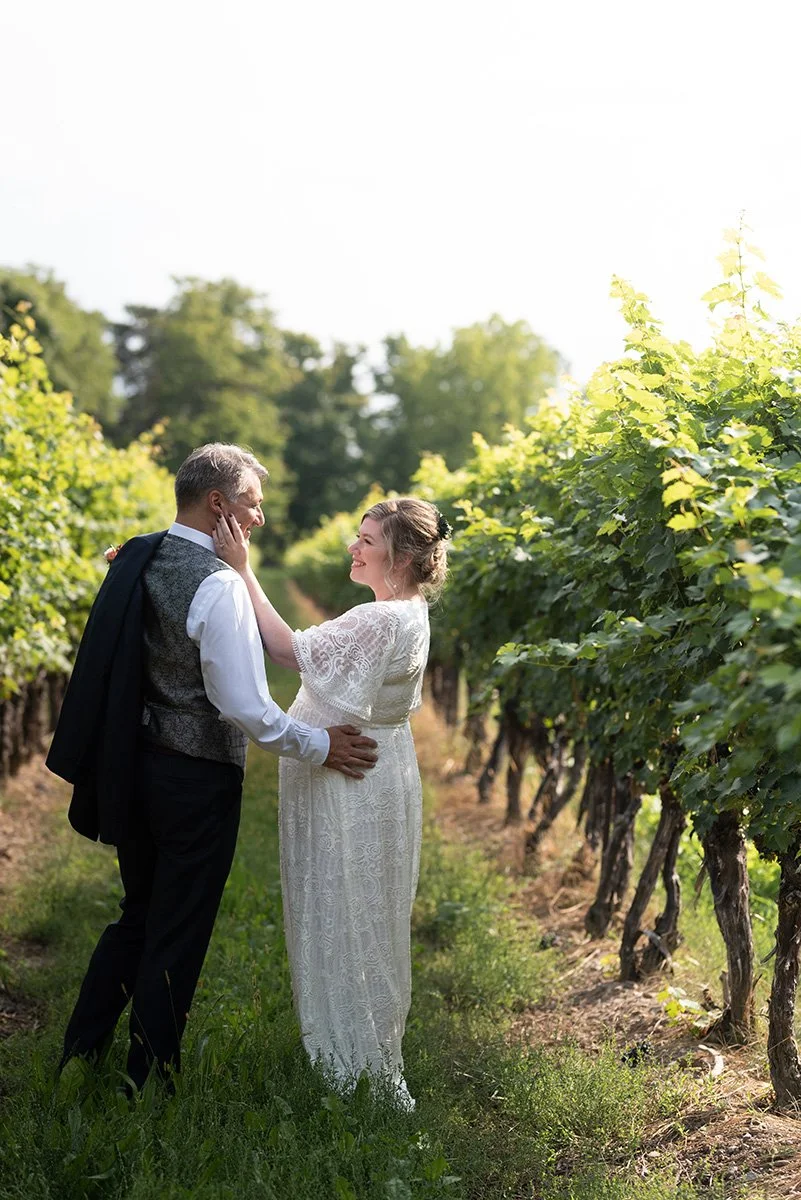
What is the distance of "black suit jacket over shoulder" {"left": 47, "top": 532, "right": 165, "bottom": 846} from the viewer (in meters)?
3.66

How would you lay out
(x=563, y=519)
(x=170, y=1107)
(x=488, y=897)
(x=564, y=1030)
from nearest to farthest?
(x=170, y=1107)
(x=564, y=1030)
(x=563, y=519)
(x=488, y=897)

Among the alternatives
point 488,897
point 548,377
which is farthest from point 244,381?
point 488,897

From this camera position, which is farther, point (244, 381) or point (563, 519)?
A: point (244, 381)

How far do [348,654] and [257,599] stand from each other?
36 cm

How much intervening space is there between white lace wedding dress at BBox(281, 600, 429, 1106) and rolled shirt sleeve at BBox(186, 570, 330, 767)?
0.31 m

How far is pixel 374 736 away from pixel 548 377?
203 feet

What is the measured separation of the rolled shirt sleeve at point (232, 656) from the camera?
361cm

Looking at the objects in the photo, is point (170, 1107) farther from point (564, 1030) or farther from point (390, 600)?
point (564, 1030)

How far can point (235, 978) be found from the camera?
522cm

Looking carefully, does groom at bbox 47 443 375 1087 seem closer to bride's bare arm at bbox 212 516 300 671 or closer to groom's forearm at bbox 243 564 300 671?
bride's bare arm at bbox 212 516 300 671

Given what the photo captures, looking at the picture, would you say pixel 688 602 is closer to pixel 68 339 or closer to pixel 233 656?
pixel 233 656

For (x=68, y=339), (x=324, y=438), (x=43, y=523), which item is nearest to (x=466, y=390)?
(x=324, y=438)

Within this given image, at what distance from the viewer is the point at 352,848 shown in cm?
401

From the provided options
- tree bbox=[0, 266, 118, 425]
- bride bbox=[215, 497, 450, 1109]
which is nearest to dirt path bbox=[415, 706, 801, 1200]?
bride bbox=[215, 497, 450, 1109]
